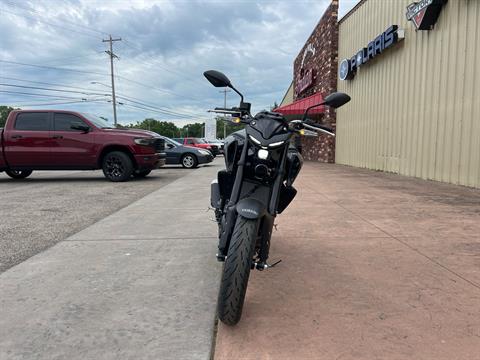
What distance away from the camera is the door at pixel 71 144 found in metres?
10.3

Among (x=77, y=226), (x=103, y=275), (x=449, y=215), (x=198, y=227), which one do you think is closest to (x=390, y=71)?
(x=449, y=215)

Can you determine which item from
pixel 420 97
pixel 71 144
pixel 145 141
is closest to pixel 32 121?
pixel 71 144

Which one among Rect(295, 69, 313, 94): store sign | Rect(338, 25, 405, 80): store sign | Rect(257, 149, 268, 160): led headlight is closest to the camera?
Rect(257, 149, 268, 160): led headlight

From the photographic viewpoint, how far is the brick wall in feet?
62.2

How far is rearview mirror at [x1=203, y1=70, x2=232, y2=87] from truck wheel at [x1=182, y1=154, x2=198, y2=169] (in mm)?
14066

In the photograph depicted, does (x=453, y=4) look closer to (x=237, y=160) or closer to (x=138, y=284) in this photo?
(x=237, y=160)

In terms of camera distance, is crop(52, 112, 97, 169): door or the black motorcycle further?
crop(52, 112, 97, 169): door

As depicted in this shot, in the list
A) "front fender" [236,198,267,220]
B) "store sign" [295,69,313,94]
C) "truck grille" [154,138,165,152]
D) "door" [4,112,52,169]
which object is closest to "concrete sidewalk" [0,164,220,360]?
"front fender" [236,198,267,220]

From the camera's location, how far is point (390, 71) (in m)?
12.6

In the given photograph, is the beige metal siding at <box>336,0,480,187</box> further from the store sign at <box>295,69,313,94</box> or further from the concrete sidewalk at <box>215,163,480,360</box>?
the store sign at <box>295,69,313,94</box>

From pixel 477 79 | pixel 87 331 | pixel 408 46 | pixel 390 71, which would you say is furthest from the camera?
pixel 390 71

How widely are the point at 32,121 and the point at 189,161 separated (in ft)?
24.8

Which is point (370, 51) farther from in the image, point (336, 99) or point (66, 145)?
point (336, 99)

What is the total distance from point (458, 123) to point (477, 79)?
39.4 inches
